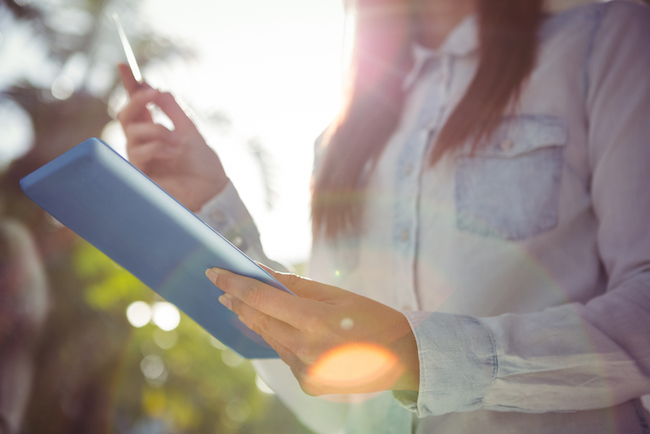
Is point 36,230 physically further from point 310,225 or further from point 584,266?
point 584,266

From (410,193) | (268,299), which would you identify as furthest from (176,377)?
(268,299)

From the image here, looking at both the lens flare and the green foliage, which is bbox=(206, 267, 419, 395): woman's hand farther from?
the green foliage

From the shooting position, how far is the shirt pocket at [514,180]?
125cm

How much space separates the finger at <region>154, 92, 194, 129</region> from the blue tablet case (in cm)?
58

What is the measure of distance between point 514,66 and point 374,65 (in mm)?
768

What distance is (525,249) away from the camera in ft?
4.03

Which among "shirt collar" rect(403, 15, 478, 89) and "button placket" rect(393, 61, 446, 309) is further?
"shirt collar" rect(403, 15, 478, 89)

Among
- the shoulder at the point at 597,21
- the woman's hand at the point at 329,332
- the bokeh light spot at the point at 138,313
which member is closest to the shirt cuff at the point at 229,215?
the woman's hand at the point at 329,332

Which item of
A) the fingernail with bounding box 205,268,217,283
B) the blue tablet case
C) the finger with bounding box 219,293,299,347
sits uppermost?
the blue tablet case

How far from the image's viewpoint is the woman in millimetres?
843

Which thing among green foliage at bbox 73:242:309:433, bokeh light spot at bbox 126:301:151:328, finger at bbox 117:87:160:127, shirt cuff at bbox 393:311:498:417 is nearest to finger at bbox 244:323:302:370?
shirt cuff at bbox 393:311:498:417

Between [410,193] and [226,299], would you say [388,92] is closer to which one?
[410,193]

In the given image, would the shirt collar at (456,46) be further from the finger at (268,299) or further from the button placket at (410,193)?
the finger at (268,299)

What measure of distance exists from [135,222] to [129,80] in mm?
769
